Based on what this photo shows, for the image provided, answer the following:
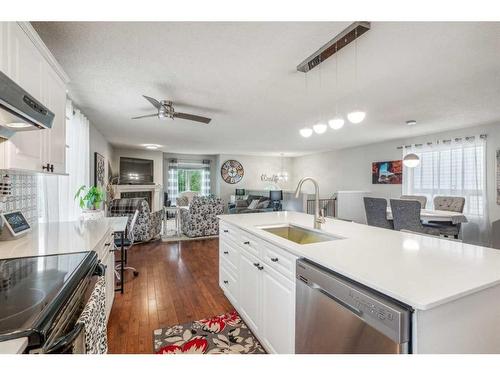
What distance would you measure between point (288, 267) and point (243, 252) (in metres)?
0.73

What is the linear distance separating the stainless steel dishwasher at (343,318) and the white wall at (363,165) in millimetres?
4888

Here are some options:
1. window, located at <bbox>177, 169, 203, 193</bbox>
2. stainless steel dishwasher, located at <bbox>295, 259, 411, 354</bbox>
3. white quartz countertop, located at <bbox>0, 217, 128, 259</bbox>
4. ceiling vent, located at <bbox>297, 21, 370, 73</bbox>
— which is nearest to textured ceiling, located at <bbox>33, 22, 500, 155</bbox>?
ceiling vent, located at <bbox>297, 21, 370, 73</bbox>

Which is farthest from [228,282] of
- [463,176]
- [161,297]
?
[463,176]

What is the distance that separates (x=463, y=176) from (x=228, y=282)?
16.2ft

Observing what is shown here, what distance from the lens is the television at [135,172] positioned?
7293 millimetres

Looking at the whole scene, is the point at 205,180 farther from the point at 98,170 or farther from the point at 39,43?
the point at 39,43

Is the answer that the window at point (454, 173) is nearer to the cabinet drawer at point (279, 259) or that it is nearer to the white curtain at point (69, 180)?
the cabinet drawer at point (279, 259)

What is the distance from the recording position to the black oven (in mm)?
673

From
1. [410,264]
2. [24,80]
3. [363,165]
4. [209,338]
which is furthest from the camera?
[363,165]

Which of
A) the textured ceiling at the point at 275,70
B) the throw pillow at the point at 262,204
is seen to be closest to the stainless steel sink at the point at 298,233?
the textured ceiling at the point at 275,70

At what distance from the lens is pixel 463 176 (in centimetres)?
455
